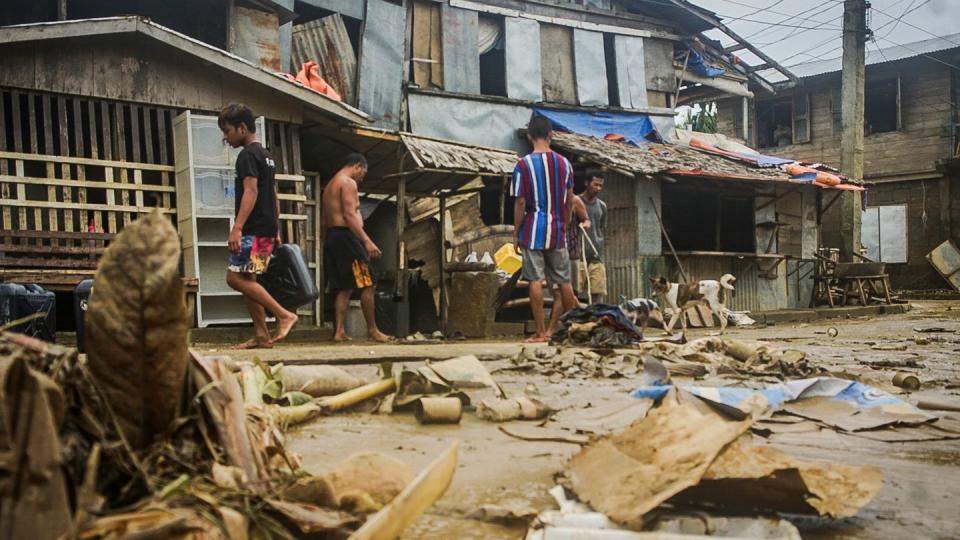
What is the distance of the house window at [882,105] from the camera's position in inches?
995

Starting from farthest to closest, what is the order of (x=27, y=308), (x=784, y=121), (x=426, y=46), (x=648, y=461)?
(x=784, y=121) → (x=426, y=46) → (x=27, y=308) → (x=648, y=461)

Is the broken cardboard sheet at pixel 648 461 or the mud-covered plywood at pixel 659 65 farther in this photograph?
the mud-covered plywood at pixel 659 65

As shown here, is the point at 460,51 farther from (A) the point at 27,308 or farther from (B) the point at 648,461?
(B) the point at 648,461

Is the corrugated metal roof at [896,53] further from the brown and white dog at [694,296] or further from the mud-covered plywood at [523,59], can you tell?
the brown and white dog at [694,296]

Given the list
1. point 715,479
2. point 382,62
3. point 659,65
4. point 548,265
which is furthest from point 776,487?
point 659,65

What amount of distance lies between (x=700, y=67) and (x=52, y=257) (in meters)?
14.3

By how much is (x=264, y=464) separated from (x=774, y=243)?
54.8 ft

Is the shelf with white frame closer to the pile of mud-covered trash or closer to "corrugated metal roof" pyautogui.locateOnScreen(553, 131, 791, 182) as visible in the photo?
"corrugated metal roof" pyautogui.locateOnScreen(553, 131, 791, 182)

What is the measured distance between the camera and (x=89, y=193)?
32.4 ft

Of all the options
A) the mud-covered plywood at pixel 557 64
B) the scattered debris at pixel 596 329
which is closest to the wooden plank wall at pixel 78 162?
the scattered debris at pixel 596 329

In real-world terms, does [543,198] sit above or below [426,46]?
below

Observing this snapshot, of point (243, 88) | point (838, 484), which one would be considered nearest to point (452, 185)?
point (243, 88)

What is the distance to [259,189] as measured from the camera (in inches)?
270

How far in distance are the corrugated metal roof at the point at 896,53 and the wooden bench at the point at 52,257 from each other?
2112cm
